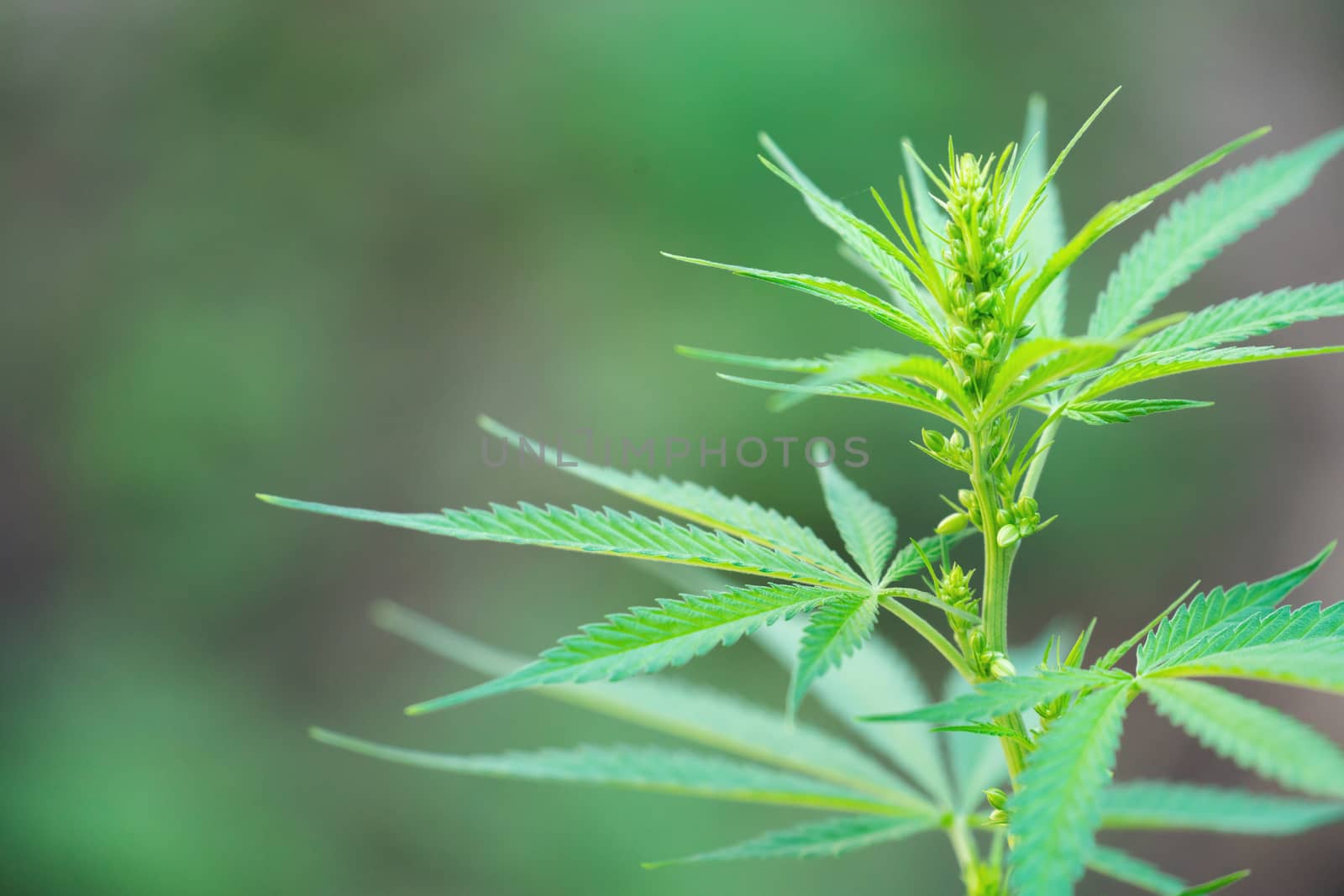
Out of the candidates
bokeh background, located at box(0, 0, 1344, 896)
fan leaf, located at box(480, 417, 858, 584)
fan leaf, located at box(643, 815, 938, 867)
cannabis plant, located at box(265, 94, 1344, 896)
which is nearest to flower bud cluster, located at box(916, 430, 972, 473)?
cannabis plant, located at box(265, 94, 1344, 896)

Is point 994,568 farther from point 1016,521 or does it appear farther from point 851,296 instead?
point 851,296

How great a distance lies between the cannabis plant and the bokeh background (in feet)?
8.68

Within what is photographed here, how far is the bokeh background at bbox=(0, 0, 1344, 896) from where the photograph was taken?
3625 mm

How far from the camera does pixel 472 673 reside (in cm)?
426

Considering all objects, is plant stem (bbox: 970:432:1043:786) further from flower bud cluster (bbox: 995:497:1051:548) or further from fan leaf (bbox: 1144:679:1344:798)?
fan leaf (bbox: 1144:679:1344:798)

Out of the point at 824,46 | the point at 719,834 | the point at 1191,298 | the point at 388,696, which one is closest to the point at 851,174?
the point at 824,46

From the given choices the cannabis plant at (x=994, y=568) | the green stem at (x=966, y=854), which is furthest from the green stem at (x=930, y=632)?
the green stem at (x=966, y=854)

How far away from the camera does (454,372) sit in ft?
14.8

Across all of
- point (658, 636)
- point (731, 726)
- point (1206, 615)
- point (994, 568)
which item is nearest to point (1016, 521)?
point (994, 568)

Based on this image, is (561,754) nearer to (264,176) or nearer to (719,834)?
(719,834)

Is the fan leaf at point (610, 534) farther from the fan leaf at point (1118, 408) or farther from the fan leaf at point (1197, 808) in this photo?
the fan leaf at point (1197, 808)

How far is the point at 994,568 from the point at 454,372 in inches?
158

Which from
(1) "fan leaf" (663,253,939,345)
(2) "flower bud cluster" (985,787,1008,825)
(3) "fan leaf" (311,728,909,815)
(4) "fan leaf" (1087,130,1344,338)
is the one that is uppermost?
→ (4) "fan leaf" (1087,130,1344,338)

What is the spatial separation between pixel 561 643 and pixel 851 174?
353 centimetres
